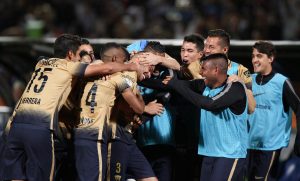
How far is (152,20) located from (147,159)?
27.3 ft

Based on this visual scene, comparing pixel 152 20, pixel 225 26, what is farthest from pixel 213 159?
pixel 152 20

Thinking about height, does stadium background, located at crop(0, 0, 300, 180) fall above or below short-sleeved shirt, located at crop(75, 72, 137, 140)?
above

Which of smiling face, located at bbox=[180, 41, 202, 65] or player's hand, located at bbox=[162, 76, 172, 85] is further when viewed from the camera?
smiling face, located at bbox=[180, 41, 202, 65]

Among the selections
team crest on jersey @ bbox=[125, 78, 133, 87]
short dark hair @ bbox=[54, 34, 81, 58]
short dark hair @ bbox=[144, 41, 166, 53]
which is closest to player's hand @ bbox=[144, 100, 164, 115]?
team crest on jersey @ bbox=[125, 78, 133, 87]

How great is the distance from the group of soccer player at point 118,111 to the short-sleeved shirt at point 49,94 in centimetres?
1

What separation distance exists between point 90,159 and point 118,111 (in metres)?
0.73

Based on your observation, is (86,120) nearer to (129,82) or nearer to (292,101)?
(129,82)

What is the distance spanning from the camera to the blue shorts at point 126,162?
33.0 feet

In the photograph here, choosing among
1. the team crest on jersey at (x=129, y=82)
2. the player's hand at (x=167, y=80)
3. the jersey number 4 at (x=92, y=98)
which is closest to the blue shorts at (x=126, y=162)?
the jersey number 4 at (x=92, y=98)

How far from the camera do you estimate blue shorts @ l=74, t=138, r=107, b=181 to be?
976cm

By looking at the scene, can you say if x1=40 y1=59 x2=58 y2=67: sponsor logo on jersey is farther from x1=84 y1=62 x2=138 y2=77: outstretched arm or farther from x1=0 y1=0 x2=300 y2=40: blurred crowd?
x1=0 y1=0 x2=300 y2=40: blurred crowd

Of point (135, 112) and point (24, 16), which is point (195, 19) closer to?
point (24, 16)

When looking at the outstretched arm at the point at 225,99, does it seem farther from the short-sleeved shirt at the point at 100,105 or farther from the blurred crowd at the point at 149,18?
the blurred crowd at the point at 149,18

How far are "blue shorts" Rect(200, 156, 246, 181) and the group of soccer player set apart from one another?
0.04 feet
